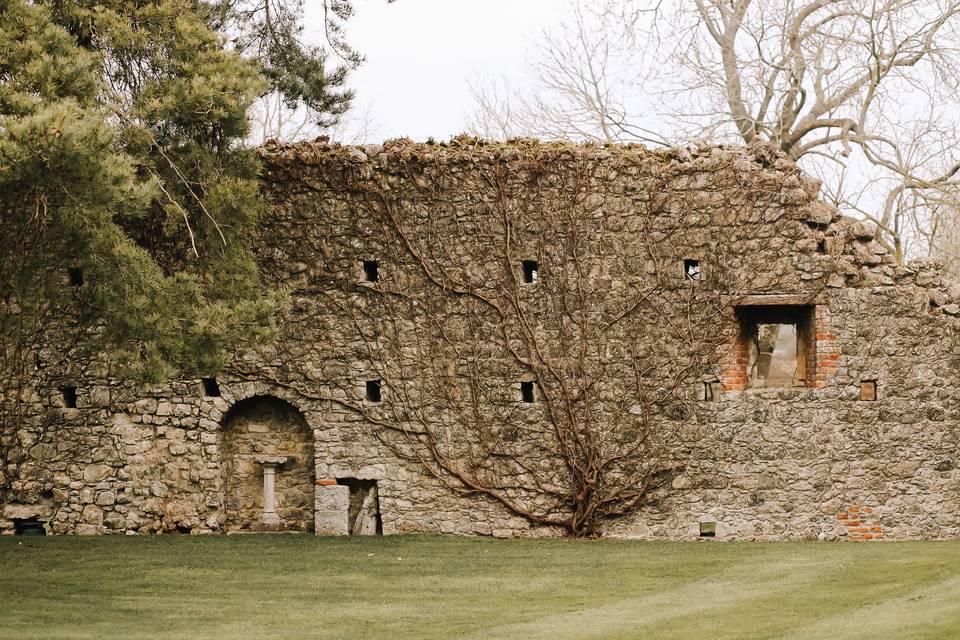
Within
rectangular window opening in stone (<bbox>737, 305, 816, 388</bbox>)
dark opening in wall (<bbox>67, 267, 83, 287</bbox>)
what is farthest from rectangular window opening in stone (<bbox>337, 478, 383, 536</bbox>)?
rectangular window opening in stone (<bbox>737, 305, 816, 388</bbox>)

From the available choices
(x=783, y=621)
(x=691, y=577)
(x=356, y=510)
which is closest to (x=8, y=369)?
(x=356, y=510)

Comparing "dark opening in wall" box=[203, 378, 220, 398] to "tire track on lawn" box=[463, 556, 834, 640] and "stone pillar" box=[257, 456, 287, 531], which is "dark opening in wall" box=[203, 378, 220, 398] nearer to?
"stone pillar" box=[257, 456, 287, 531]

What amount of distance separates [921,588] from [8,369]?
31.9 ft

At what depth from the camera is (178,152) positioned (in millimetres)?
12406

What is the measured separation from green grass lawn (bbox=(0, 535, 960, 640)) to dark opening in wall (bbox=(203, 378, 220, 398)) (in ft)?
5.14

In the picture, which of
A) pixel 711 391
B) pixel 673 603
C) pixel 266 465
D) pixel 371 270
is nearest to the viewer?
pixel 673 603

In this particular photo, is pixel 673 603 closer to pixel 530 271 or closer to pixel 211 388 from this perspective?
pixel 530 271

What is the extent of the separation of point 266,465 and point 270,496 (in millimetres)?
341

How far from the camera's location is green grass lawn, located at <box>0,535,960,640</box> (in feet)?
29.8

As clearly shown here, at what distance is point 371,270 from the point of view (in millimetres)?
14508

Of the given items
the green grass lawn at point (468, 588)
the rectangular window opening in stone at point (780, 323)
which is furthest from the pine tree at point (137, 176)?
A: the rectangular window opening in stone at point (780, 323)

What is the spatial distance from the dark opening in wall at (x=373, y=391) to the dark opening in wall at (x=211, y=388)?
1639 mm

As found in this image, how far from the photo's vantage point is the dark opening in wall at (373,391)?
1443cm

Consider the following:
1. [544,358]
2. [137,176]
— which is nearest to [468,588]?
[544,358]
